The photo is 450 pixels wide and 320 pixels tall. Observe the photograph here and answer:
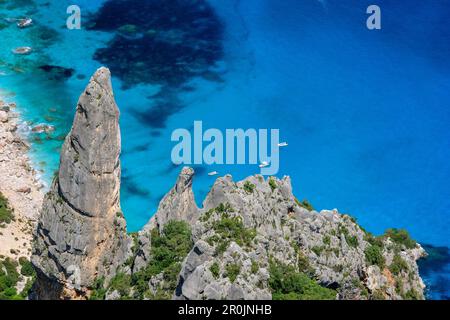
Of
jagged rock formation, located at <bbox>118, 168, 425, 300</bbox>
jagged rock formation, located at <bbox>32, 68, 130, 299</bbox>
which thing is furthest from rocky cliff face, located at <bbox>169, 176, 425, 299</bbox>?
jagged rock formation, located at <bbox>32, 68, 130, 299</bbox>

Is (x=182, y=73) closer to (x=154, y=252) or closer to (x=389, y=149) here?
(x=389, y=149)

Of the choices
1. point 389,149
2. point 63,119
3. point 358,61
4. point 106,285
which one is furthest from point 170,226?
point 358,61

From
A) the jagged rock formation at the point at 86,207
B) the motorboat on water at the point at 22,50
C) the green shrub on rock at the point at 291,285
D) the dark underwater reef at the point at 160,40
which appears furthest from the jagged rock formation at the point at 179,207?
the motorboat on water at the point at 22,50

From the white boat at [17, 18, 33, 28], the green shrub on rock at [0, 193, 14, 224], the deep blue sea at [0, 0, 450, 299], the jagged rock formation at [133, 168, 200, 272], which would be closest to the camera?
the jagged rock formation at [133, 168, 200, 272]

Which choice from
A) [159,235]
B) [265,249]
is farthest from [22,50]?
[265,249]

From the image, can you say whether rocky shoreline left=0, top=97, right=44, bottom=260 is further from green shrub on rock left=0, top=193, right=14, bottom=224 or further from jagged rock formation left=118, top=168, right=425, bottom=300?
jagged rock formation left=118, top=168, right=425, bottom=300

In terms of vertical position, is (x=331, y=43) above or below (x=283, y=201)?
above

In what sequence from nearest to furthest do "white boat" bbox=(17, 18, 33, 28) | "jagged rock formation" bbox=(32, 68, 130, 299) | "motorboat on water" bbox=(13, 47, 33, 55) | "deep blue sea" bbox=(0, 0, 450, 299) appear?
"jagged rock formation" bbox=(32, 68, 130, 299) → "deep blue sea" bbox=(0, 0, 450, 299) → "motorboat on water" bbox=(13, 47, 33, 55) → "white boat" bbox=(17, 18, 33, 28)
